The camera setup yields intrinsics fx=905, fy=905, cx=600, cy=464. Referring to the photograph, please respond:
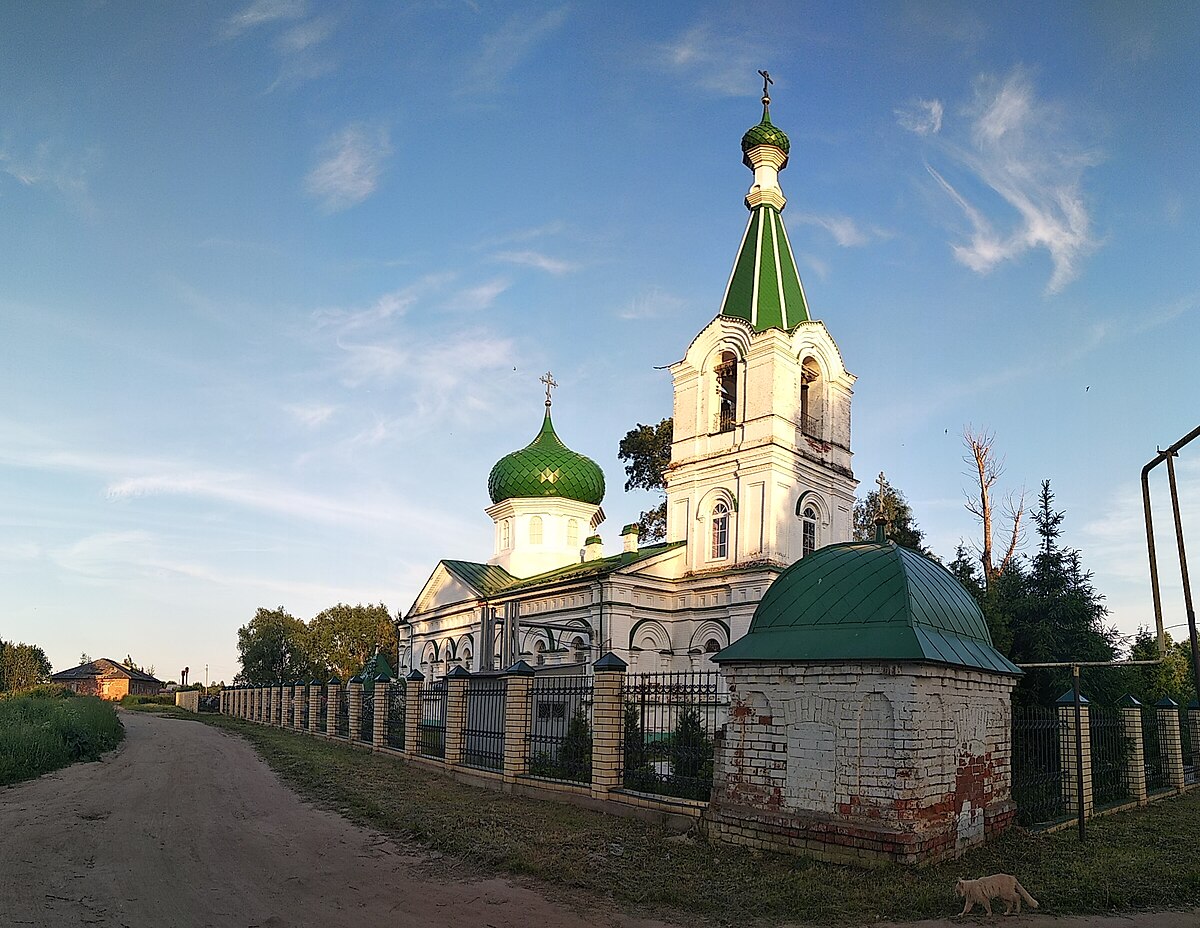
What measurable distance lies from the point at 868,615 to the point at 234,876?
6121 mm

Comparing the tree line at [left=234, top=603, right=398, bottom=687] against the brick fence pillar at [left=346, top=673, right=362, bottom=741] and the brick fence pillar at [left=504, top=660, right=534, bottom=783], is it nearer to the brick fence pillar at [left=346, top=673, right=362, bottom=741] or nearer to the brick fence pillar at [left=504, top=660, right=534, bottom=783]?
the brick fence pillar at [left=346, top=673, right=362, bottom=741]

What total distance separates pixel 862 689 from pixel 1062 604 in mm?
13517

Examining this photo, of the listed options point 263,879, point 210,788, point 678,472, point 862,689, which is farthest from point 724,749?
point 678,472

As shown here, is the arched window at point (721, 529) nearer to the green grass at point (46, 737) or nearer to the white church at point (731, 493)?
the white church at point (731, 493)

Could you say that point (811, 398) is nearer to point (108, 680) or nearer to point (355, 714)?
point (355, 714)

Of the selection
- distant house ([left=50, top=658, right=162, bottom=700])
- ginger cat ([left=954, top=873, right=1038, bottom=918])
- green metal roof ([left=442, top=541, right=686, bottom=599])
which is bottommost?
distant house ([left=50, top=658, right=162, bottom=700])

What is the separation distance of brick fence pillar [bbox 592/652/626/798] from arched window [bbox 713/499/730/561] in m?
12.3

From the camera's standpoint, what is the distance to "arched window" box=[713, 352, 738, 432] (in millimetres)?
Answer: 24391

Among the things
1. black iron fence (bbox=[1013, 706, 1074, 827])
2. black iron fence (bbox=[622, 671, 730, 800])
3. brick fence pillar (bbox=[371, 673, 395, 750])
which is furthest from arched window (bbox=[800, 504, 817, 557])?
black iron fence (bbox=[622, 671, 730, 800])

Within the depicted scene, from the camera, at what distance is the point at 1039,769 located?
11203 mm

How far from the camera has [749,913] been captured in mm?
6793

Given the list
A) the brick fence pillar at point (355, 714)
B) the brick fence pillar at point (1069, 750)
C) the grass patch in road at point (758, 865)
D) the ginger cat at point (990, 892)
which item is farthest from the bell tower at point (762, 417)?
the ginger cat at point (990, 892)

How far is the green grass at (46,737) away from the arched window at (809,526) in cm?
1666

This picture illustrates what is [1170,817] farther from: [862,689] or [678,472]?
[678,472]
